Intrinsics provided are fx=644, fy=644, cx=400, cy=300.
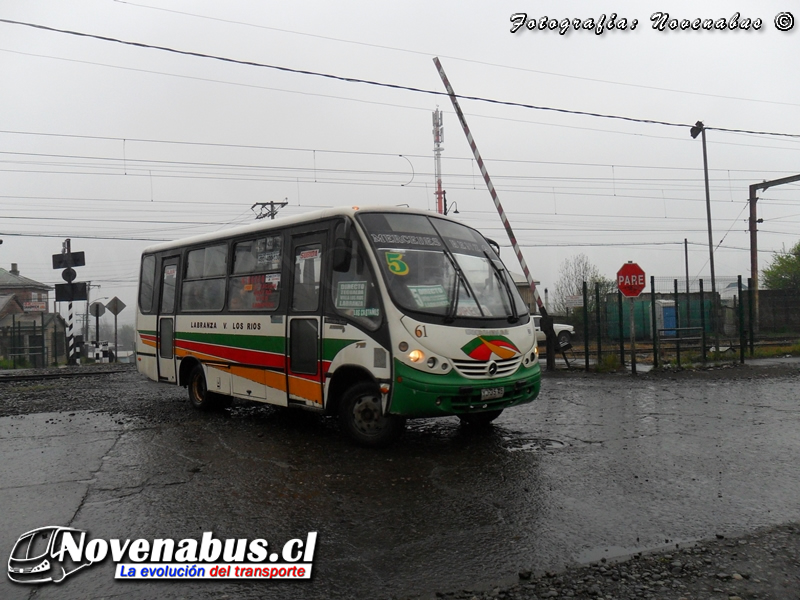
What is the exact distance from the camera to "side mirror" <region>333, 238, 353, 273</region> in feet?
23.5

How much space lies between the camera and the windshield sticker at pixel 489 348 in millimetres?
6841

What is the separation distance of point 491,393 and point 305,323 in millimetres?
2433

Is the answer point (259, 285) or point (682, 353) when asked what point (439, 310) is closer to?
point (259, 285)

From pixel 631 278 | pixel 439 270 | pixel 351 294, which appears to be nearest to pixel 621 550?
pixel 439 270

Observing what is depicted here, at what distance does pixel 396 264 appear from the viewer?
709 cm

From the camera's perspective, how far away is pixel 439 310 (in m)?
6.91

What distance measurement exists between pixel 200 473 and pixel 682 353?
1547cm

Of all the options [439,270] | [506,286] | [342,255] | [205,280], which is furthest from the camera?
[205,280]

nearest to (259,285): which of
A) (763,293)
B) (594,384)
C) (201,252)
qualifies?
(201,252)

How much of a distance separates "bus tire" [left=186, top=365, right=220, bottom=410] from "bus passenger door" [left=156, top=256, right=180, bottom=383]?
1.49ft

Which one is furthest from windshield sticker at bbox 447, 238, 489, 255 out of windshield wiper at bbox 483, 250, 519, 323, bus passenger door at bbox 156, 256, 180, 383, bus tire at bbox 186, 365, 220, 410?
bus passenger door at bbox 156, 256, 180, 383

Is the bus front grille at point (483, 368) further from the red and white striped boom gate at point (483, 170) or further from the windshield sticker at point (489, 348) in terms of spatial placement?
the red and white striped boom gate at point (483, 170)

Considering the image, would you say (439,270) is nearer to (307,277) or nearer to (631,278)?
(307,277)

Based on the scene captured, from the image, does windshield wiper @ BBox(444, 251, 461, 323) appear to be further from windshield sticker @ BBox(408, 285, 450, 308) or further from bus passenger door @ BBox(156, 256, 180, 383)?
bus passenger door @ BBox(156, 256, 180, 383)
